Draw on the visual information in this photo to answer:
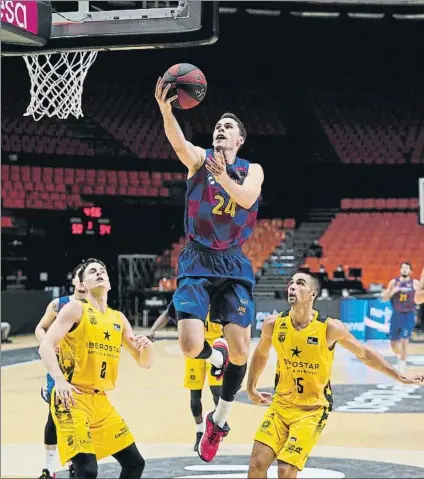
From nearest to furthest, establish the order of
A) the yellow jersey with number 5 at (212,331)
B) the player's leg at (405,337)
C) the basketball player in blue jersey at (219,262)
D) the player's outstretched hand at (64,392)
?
1. the player's outstretched hand at (64,392)
2. the basketball player in blue jersey at (219,262)
3. the yellow jersey with number 5 at (212,331)
4. the player's leg at (405,337)

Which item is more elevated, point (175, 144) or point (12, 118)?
point (12, 118)

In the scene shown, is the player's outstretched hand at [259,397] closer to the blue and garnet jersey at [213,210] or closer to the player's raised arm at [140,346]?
the player's raised arm at [140,346]

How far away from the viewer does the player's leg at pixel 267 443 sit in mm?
4230

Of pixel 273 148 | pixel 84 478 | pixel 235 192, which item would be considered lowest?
pixel 84 478

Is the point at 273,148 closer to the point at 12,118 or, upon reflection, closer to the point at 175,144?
the point at 12,118

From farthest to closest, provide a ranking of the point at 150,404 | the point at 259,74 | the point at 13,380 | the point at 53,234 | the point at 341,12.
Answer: the point at 259,74 < the point at 341,12 < the point at 53,234 < the point at 13,380 < the point at 150,404

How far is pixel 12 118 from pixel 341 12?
8.05 metres

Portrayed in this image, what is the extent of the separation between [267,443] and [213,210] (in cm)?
142

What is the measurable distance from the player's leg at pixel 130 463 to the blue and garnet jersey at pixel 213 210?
137 cm

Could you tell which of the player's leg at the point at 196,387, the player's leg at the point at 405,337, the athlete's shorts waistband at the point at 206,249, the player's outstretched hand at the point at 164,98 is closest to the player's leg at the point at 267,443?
the athlete's shorts waistband at the point at 206,249

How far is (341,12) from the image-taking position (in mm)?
20203

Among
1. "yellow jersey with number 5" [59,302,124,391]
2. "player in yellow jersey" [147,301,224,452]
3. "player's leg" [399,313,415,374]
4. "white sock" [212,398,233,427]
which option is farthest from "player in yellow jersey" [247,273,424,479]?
"player's leg" [399,313,415,374]

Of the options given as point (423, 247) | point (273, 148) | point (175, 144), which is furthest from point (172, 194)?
point (175, 144)

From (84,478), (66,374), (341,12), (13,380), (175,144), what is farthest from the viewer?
(341,12)
